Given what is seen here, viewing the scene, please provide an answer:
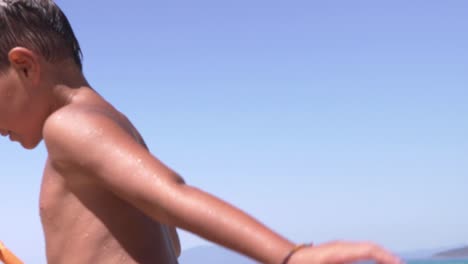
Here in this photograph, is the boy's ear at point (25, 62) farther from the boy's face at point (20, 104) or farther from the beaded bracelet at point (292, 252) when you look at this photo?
the beaded bracelet at point (292, 252)

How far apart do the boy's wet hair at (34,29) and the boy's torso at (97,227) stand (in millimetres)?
344

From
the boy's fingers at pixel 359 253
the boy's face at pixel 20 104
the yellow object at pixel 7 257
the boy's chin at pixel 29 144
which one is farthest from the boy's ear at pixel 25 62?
the boy's fingers at pixel 359 253

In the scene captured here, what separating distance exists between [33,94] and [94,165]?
0.53 m

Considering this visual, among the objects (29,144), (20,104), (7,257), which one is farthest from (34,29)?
(7,257)

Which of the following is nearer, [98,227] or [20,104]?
[98,227]

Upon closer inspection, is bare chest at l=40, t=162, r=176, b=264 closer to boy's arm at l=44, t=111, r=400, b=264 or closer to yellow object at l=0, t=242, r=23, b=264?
boy's arm at l=44, t=111, r=400, b=264

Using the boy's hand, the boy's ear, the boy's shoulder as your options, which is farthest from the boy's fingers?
the boy's ear

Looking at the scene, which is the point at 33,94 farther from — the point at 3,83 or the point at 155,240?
the point at 155,240

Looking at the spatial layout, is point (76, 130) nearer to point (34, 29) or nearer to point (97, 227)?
point (97, 227)

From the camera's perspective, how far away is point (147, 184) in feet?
5.42

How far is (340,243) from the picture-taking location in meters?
1.36

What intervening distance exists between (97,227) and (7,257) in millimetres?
1048

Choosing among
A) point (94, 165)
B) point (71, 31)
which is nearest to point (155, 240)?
point (94, 165)

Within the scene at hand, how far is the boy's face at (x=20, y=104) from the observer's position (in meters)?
2.19
